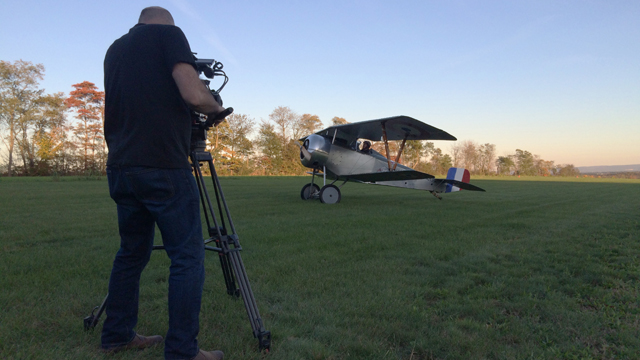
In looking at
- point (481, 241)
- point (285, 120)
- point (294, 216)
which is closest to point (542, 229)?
point (481, 241)

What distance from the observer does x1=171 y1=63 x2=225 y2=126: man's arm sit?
1562 millimetres

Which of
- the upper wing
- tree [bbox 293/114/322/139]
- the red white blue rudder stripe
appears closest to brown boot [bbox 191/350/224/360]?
the upper wing

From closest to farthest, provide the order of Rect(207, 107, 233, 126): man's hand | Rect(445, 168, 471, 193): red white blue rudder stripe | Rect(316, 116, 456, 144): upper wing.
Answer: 1. Rect(207, 107, 233, 126): man's hand
2. Rect(316, 116, 456, 144): upper wing
3. Rect(445, 168, 471, 193): red white blue rudder stripe

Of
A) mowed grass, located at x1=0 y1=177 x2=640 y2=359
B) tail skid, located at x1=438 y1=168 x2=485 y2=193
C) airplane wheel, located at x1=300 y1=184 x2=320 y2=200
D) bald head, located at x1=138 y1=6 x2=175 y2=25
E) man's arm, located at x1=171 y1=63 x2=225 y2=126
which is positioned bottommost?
mowed grass, located at x1=0 y1=177 x2=640 y2=359

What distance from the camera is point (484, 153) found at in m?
67.9

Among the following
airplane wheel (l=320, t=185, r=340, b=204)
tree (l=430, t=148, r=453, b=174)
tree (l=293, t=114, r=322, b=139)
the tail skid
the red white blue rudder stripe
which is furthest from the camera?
tree (l=430, t=148, r=453, b=174)

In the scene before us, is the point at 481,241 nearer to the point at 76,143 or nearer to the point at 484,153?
the point at 76,143

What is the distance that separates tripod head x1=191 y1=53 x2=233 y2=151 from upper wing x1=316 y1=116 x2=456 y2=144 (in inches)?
330

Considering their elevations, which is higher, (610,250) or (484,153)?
(484,153)

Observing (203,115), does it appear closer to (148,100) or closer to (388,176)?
(148,100)

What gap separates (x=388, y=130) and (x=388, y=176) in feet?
5.45

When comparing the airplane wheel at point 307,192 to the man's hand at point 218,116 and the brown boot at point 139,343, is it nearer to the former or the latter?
the brown boot at point 139,343

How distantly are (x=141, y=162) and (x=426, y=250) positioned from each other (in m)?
3.63

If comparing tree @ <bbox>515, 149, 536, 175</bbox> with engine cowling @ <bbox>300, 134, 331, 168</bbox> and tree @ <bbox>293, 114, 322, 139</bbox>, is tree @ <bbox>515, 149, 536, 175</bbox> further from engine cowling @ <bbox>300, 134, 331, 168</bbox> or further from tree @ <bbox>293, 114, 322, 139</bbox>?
engine cowling @ <bbox>300, 134, 331, 168</bbox>
